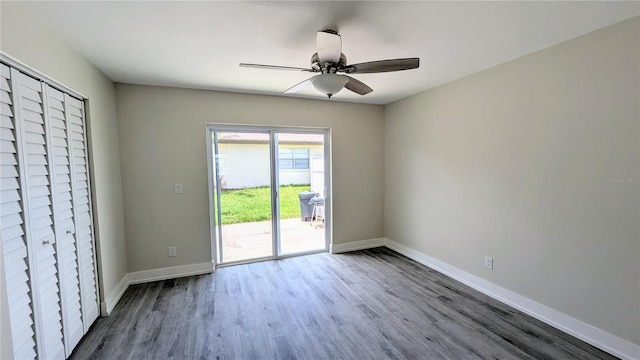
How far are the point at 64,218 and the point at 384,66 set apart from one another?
8.56 feet

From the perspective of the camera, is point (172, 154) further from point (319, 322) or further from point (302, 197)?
point (319, 322)

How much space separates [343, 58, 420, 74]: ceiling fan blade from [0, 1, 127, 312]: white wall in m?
1.95

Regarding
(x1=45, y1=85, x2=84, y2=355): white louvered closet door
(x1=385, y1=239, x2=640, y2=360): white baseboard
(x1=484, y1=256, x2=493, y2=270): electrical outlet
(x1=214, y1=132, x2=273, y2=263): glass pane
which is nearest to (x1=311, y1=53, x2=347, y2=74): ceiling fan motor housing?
(x1=45, y1=85, x2=84, y2=355): white louvered closet door

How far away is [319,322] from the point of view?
2408 millimetres

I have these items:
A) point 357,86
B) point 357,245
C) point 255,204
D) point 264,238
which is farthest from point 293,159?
point 357,86

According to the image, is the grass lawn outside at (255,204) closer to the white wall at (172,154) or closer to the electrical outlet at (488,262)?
A: the white wall at (172,154)

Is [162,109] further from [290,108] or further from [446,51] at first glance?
[446,51]

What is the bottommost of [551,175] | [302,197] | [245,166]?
[302,197]

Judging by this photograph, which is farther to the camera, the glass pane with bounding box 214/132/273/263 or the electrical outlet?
the glass pane with bounding box 214/132/273/263

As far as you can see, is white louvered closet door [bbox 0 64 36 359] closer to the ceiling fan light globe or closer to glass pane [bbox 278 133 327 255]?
the ceiling fan light globe

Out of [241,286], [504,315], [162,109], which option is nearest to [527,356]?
[504,315]

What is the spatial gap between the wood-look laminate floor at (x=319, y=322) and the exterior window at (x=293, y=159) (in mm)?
1522

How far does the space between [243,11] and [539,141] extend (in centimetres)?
261

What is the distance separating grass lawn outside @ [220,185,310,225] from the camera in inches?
145
